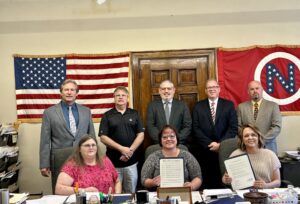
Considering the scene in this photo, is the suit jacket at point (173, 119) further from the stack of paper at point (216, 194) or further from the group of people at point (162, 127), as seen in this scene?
the stack of paper at point (216, 194)

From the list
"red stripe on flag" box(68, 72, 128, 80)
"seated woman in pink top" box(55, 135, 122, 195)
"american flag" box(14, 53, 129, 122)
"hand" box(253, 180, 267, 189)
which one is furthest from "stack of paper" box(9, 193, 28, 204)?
"red stripe on flag" box(68, 72, 128, 80)

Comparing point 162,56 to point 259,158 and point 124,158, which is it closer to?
point 124,158

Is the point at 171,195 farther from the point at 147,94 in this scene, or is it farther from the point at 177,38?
the point at 177,38

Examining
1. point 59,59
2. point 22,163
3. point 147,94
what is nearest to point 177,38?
point 147,94

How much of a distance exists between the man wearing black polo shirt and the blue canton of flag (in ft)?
3.55

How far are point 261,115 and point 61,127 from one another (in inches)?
89.3

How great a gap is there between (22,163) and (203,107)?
2.47 m

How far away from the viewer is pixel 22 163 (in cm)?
473

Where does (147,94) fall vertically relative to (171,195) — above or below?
above

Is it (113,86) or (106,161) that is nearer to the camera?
(106,161)

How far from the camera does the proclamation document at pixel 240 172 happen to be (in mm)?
2779

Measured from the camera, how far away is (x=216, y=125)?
4.09 metres

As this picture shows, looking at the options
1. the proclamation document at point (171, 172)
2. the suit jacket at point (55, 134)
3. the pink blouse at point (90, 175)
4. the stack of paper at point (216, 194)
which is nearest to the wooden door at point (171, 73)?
the suit jacket at point (55, 134)

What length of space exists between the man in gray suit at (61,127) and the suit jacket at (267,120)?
6.18ft
